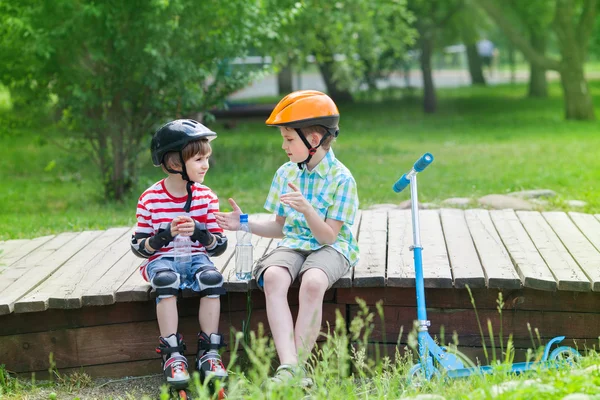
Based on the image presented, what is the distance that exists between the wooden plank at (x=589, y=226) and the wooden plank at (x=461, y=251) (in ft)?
2.60

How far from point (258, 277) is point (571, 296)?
177 centimetres

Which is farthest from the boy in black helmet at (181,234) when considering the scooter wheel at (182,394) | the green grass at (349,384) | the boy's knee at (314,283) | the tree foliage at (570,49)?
the tree foliage at (570,49)

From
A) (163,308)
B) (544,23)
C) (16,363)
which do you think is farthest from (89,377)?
(544,23)

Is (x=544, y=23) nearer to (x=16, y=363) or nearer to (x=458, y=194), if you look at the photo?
(x=458, y=194)

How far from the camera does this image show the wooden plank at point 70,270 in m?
4.63

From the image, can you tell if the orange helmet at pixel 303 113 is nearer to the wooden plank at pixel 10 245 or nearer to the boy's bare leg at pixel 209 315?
the boy's bare leg at pixel 209 315

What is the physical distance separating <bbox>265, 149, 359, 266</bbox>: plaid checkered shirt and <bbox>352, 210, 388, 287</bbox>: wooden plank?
12cm

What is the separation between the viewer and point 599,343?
4.51 m

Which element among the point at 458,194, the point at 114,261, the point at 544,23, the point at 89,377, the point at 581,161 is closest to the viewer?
the point at 89,377

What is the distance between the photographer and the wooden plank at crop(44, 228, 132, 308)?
465 cm

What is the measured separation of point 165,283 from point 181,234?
274 mm

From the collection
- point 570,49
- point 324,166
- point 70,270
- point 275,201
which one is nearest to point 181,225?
point 275,201

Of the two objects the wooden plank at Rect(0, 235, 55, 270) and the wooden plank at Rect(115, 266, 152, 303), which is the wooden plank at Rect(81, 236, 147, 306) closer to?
the wooden plank at Rect(115, 266, 152, 303)

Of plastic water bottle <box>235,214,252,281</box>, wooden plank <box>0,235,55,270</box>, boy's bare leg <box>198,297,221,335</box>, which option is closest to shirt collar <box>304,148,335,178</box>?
plastic water bottle <box>235,214,252,281</box>
